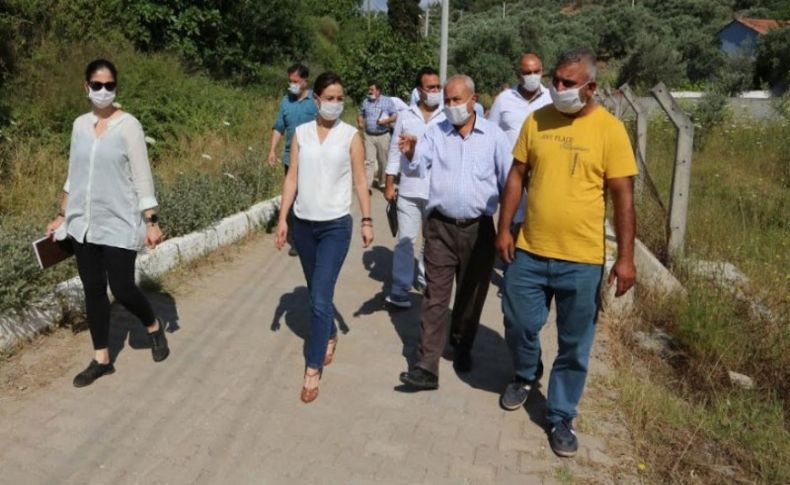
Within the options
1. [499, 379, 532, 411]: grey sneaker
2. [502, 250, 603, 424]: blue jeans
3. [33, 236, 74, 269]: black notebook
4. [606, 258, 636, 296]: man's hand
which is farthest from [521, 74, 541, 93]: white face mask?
[33, 236, 74, 269]: black notebook

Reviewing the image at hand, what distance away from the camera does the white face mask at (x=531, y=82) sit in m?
5.30

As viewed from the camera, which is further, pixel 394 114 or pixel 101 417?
pixel 394 114

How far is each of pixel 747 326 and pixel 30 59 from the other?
441 inches

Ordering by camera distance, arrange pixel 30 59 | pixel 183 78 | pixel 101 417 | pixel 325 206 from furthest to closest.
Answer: pixel 183 78
pixel 30 59
pixel 325 206
pixel 101 417

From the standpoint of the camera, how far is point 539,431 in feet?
12.4

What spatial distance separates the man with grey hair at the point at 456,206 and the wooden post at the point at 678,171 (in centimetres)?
285

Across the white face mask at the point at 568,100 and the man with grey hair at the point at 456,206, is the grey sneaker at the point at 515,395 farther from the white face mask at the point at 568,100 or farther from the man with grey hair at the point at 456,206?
the white face mask at the point at 568,100

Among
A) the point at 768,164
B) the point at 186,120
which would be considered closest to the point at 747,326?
the point at 768,164

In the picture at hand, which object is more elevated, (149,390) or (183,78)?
(183,78)

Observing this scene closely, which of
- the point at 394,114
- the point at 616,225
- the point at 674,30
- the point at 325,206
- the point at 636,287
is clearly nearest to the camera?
the point at 616,225

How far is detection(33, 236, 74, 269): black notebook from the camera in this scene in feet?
12.8

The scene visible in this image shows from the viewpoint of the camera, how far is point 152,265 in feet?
19.1

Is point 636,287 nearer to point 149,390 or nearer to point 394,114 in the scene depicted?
point 149,390

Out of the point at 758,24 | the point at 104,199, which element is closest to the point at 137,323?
the point at 104,199
